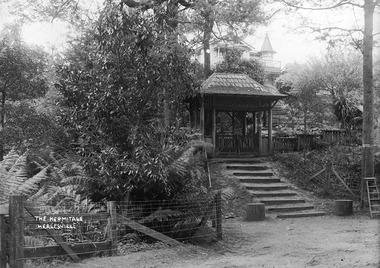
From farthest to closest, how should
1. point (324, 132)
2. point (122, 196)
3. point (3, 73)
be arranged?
point (324, 132) < point (3, 73) < point (122, 196)

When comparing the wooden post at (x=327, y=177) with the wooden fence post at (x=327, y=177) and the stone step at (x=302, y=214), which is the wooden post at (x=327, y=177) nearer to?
the wooden fence post at (x=327, y=177)

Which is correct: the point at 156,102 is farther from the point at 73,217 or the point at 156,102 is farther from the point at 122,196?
the point at 73,217

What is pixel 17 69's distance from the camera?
42.1 feet

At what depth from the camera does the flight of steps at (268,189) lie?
13.8 m

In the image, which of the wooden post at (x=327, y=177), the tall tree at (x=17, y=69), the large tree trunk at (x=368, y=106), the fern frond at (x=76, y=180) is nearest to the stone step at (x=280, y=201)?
the wooden post at (x=327, y=177)

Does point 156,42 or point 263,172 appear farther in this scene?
point 263,172

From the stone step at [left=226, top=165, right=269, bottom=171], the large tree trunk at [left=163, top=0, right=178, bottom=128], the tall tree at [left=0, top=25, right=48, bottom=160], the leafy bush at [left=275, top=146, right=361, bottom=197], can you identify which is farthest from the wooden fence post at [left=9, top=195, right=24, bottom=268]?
the leafy bush at [left=275, top=146, right=361, bottom=197]

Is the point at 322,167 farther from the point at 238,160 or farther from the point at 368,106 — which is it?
the point at 368,106

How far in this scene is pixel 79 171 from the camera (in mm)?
10109

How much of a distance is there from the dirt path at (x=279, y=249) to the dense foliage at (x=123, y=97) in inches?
70.8

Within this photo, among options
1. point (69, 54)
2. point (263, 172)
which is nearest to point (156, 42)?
point (263, 172)

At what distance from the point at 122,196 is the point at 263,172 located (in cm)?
826

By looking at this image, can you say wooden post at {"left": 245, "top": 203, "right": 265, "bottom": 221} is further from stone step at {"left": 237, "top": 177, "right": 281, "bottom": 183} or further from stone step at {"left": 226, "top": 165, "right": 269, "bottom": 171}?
stone step at {"left": 226, "top": 165, "right": 269, "bottom": 171}

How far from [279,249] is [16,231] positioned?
200 inches
